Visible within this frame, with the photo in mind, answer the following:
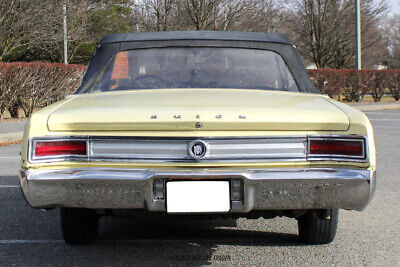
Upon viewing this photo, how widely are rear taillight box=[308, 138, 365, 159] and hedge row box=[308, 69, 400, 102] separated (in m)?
23.0

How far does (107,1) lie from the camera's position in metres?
34.8

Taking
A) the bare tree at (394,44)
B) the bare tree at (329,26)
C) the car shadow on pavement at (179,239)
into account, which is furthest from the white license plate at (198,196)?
the bare tree at (394,44)

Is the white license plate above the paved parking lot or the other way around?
above

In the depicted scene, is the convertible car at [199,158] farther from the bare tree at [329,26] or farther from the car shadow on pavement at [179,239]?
the bare tree at [329,26]

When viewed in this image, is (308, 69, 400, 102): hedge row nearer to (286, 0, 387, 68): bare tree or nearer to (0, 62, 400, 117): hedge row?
(0, 62, 400, 117): hedge row

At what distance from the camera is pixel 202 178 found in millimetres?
3375

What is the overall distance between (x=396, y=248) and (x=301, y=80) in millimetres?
1407

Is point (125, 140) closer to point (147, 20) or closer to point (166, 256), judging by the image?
point (166, 256)

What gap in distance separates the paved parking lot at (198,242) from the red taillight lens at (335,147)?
92 centimetres

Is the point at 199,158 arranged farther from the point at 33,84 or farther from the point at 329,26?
the point at 329,26

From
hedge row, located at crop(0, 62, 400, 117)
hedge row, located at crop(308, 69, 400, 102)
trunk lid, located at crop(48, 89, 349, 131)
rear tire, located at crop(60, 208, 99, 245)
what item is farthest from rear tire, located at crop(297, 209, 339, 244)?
hedge row, located at crop(308, 69, 400, 102)

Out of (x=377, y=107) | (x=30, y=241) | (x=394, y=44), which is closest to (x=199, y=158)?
(x=30, y=241)

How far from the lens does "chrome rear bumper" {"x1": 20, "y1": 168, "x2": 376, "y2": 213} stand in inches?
133

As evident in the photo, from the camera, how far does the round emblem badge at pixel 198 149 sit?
343cm
